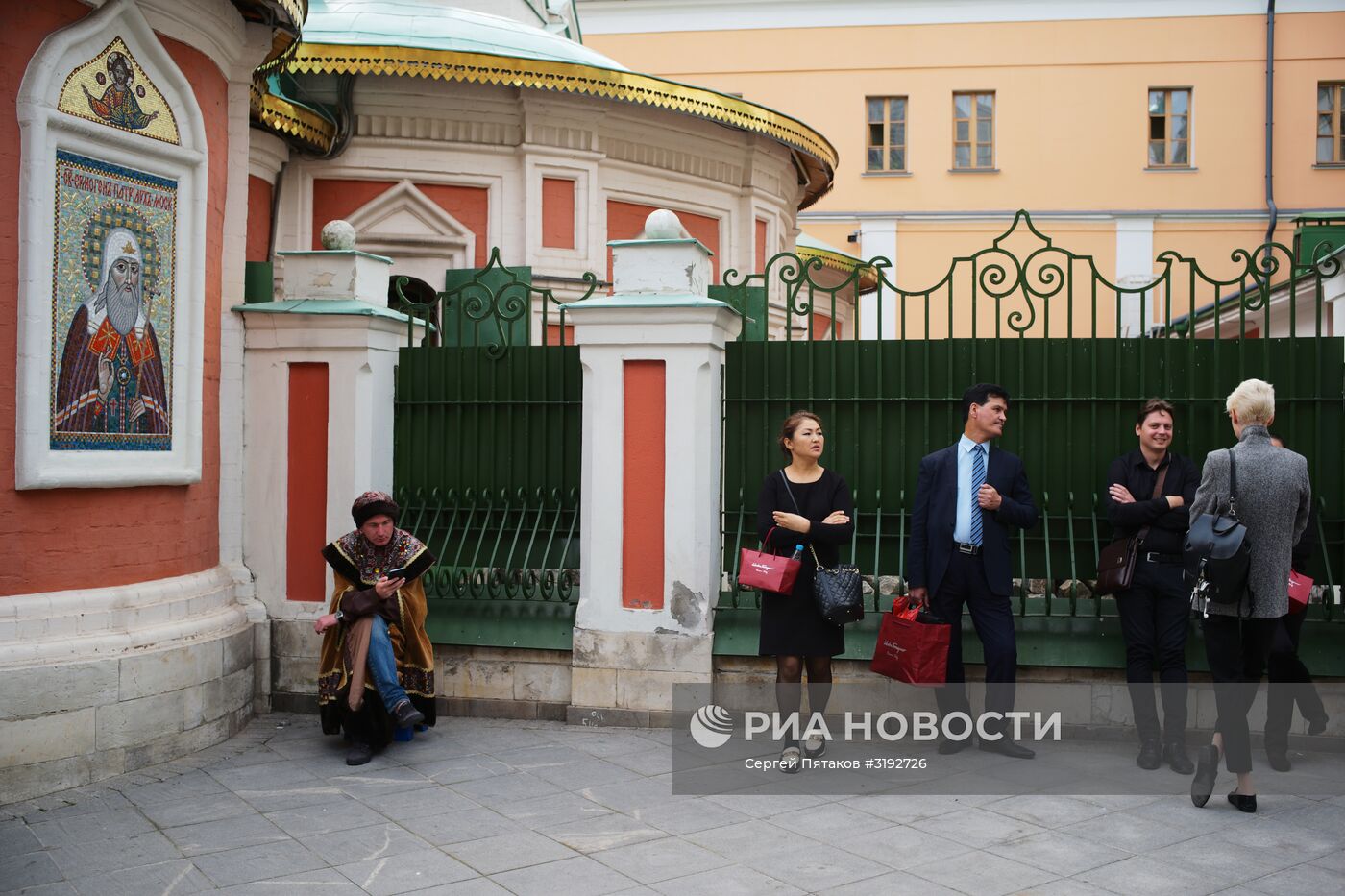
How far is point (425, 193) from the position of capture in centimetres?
1120

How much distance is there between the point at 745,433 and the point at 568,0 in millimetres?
11991

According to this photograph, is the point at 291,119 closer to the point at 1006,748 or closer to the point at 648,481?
the point at 648,481

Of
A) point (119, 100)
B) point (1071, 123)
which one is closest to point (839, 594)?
point (119, 100)

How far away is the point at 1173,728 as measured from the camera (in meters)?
6.11

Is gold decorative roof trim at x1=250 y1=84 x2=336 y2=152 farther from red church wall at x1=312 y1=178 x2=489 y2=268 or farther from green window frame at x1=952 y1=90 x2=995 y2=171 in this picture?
green window frame at x1=952 y1=90 x2=995 y2=171

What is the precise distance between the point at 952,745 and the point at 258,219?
22.5 ft

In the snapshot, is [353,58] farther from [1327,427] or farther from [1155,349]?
[1327,427]

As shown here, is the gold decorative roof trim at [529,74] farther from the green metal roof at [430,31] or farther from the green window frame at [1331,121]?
the green window frame at [1331,121]

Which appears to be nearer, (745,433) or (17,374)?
(17,374)

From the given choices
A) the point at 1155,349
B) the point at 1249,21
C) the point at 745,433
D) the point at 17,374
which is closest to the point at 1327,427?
the point at 1155,349

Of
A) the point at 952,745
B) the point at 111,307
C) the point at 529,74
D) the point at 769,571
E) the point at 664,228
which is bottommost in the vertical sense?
the point at 952,745

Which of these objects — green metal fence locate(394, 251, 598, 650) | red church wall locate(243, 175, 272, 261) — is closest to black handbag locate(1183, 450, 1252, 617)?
green metal fence locate(394, 251, 598, 650)

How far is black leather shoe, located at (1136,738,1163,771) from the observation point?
6062mm

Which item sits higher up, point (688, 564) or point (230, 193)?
point (230, 193)
